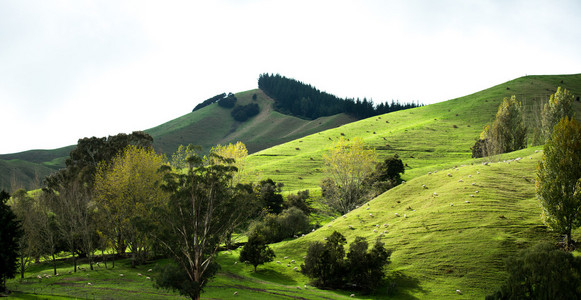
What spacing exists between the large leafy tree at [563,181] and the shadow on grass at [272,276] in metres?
33.1

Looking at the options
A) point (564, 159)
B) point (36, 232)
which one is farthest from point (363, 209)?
point (36, 232)

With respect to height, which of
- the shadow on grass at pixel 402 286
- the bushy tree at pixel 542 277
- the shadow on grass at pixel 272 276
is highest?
the bushy tree at pixel 542 277

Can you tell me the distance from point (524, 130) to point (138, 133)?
105492 millimetres

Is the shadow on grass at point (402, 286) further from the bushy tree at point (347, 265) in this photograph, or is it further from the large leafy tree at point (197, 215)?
the large leafy tree at point (197, 215)

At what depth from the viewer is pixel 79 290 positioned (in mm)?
40406

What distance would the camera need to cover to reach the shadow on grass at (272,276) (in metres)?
50.3

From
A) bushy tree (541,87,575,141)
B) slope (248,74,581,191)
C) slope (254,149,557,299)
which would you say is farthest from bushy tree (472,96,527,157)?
slope (254,149,557,299)

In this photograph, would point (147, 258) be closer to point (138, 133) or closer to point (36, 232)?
point (36, 232)

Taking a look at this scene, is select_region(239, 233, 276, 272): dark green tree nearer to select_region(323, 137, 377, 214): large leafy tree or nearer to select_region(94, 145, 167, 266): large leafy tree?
select_region(94, 145, 167, 266): large leafy tree

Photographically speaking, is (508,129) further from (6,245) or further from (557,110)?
(6,245)

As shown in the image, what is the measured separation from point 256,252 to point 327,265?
1230cm

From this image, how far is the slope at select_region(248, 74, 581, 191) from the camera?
380 ft

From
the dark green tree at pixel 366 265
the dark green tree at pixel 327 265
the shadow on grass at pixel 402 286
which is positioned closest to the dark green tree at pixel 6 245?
the dark green tree at pixel 327 265

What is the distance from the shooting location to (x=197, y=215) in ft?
126
